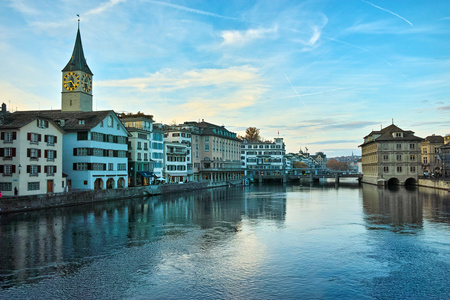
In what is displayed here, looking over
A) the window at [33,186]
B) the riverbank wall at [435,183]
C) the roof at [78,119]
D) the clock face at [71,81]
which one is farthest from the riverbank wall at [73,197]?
the riverbank wall at [435,183]

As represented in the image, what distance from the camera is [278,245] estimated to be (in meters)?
32.7

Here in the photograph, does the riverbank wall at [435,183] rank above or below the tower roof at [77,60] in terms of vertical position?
below

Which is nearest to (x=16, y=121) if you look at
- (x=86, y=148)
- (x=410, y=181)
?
(x=86, y=148)

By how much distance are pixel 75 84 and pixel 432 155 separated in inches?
5379

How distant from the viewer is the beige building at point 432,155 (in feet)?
485

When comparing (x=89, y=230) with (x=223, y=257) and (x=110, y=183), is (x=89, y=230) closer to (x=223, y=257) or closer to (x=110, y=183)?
(x=223, y=257)

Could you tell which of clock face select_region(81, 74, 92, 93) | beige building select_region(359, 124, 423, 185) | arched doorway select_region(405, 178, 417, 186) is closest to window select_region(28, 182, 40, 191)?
clock face select_region(81, 74, 92, 93)

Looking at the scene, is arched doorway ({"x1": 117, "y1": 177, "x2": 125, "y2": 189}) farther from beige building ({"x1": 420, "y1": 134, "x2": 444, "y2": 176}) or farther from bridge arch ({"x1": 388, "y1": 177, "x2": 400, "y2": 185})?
beige building ({"x1": 420, "y1": 134, "x2": 444, "y2": 176})

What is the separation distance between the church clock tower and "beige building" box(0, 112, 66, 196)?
26.2 meters

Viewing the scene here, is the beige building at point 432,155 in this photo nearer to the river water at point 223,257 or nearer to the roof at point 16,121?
the river water at point 223,257

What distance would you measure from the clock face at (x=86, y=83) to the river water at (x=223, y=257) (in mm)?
45116

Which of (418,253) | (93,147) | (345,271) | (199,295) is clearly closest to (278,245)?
(345,271)

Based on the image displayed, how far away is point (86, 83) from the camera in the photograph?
285 feet

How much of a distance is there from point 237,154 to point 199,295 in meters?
141
